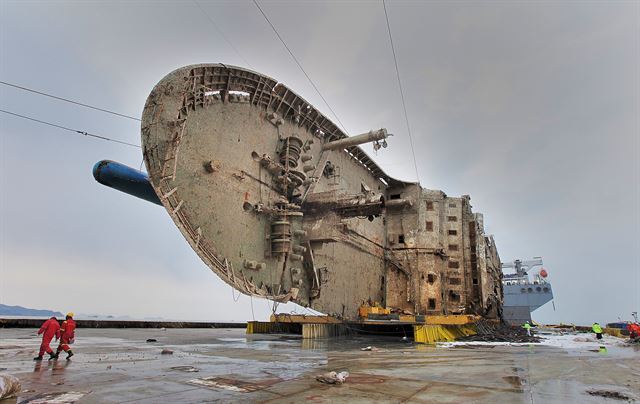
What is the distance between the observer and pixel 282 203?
1712 cm

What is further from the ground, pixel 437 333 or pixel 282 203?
pixel 282 203

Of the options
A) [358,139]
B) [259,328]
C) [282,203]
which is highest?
[358,139]

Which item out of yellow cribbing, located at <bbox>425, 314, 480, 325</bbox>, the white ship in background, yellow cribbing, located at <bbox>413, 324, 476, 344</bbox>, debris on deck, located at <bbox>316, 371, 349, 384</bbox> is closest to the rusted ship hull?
yellow cribbing, located at <bbox>413, 324, 476, 344</bbox>

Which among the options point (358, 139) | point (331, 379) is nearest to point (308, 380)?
point (331, 379)

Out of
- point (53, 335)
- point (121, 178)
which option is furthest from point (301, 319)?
point (53, 335)

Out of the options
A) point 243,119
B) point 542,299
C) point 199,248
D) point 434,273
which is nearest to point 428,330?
point 434,273

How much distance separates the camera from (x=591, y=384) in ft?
20.1

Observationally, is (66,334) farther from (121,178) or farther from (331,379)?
(331,379)

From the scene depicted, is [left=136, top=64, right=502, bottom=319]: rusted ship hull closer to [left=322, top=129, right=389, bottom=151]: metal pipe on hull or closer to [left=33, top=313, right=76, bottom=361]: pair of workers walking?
[left=322, top=129, right=389, bottom=151]: metal pipe on hull

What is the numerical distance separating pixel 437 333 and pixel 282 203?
10097 mm

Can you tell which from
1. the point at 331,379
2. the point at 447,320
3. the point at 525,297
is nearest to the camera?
the point at 331,379

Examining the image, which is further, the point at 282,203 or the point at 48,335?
the point at 282,203

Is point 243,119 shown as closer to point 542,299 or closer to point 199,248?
point 199,248

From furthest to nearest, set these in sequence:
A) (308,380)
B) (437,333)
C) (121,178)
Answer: (437,333), (121,178), (308,380)
